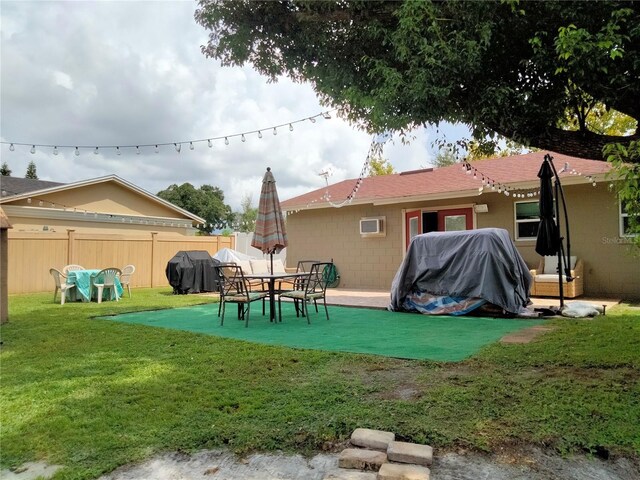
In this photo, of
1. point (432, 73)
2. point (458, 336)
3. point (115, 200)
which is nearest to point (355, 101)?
point (432, 73)

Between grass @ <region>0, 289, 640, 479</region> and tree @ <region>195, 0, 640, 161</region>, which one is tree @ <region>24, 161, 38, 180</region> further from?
tree @ <region>195, 0, 640, 161</region>

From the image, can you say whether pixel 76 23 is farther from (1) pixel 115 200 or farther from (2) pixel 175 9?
(1) pixel 115 200

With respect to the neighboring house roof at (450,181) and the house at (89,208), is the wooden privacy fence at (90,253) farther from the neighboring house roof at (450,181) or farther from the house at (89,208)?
the neighboring house roof at (450,181)

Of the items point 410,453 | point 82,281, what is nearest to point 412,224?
point 82,281

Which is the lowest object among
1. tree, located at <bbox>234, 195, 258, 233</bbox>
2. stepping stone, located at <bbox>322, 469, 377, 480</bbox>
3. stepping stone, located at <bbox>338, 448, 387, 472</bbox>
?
stepping stone, located at <bbox>322, 469, 377, 480</bbox>

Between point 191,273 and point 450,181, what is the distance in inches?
295

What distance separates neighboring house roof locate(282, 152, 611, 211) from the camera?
9355mm

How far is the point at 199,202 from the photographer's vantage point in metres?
40.8

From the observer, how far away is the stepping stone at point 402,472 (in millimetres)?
1978

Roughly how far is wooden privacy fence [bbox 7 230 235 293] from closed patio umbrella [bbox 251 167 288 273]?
26.1 feet

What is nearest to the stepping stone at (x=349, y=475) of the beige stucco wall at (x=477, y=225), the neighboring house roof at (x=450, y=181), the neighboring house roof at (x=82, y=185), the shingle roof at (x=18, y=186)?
the beige stucco wall at (x=477, y=225)

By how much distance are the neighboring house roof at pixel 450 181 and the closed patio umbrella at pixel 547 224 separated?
2.15 meters

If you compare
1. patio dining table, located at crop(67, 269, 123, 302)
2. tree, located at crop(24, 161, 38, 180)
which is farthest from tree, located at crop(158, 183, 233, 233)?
patio dining table, located at crop(67, 269, 123, 302)

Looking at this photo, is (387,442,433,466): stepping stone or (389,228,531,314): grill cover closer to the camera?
(387,442,433,466): stepping stone
